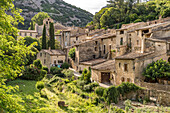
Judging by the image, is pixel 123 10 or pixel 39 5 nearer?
pixel 123 10

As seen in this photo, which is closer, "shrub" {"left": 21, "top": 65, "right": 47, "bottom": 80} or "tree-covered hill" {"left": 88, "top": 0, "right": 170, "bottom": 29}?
"shrub" {"left": 21, "top": 65, "right": 47, "bottom": 80}

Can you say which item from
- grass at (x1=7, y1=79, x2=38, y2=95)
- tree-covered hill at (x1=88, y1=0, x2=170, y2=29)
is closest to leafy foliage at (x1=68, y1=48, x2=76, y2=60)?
grass at (x1=7, y1=79, x2=38, y2=95)

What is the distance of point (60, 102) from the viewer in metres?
21.5

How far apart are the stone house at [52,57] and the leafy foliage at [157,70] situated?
24219 mm

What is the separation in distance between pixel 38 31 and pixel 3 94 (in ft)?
230

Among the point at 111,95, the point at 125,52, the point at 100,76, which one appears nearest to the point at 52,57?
the point at 100,76

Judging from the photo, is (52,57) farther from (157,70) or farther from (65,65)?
(157,70)

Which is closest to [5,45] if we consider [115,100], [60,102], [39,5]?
[60,102]

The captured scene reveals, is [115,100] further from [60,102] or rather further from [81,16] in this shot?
[81,16]

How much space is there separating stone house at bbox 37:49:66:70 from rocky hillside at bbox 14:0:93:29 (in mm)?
74321

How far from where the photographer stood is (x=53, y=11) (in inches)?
5659

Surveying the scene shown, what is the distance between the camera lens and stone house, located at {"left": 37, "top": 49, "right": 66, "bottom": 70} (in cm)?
4288

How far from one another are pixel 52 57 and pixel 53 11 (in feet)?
357

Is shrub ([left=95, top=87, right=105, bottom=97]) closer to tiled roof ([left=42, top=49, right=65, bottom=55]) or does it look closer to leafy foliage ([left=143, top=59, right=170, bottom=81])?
leafy foliage ([left=143, top=59, right=170, bottom=81])
